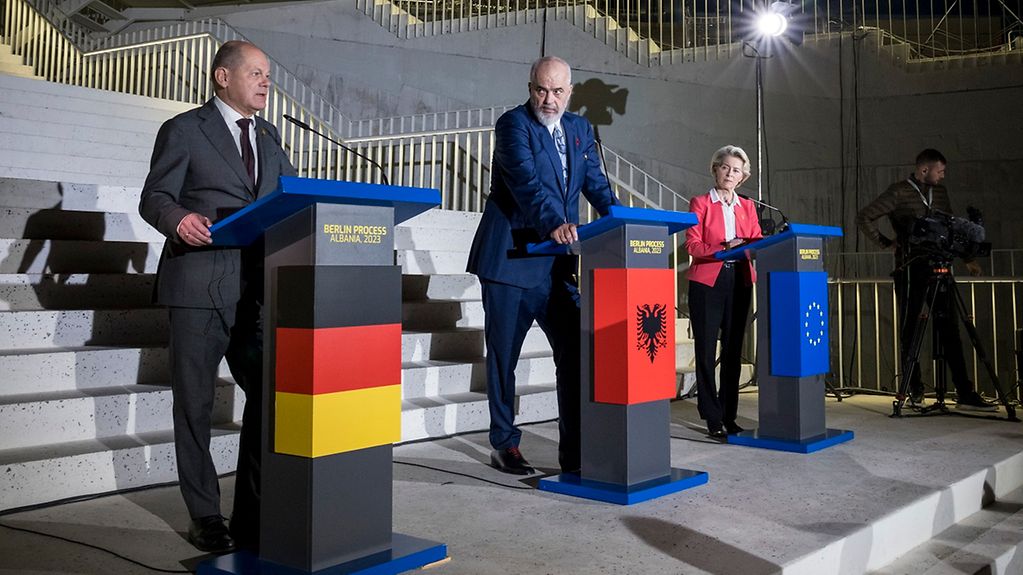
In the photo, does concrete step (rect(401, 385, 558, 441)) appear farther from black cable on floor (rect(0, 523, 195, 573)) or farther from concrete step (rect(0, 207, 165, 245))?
black cable on floor (rect(0, 523, 195, 573))

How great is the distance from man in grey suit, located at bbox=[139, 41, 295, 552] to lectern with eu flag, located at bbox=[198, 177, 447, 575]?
0.65ft

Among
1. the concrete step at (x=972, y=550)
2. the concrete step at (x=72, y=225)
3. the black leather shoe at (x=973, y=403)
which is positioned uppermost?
the concrete step at (x=72, y=225)

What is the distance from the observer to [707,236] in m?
3.67

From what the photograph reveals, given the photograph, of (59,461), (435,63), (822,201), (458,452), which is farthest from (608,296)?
(435,63)

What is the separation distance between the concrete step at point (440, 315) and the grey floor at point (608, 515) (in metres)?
1.03

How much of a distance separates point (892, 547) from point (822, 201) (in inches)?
261

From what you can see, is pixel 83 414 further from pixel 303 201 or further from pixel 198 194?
pixel 303 201

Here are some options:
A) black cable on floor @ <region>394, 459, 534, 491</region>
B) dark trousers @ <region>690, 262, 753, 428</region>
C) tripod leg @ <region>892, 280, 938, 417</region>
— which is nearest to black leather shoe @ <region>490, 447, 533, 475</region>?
black cable on floor @ <region>394, 459, 534, 491</region>

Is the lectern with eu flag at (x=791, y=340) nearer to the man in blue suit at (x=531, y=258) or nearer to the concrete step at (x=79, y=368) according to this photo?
the man in blue suit at (x=531, y=258)

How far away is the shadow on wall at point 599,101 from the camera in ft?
30.8

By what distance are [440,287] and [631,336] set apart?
2398 millimetres

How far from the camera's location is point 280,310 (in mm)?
1844

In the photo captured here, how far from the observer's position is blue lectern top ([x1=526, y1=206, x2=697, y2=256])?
2504 mm

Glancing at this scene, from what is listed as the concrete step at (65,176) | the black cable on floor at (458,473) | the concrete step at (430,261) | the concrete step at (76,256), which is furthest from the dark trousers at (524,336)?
the concrete step at (65,176)
